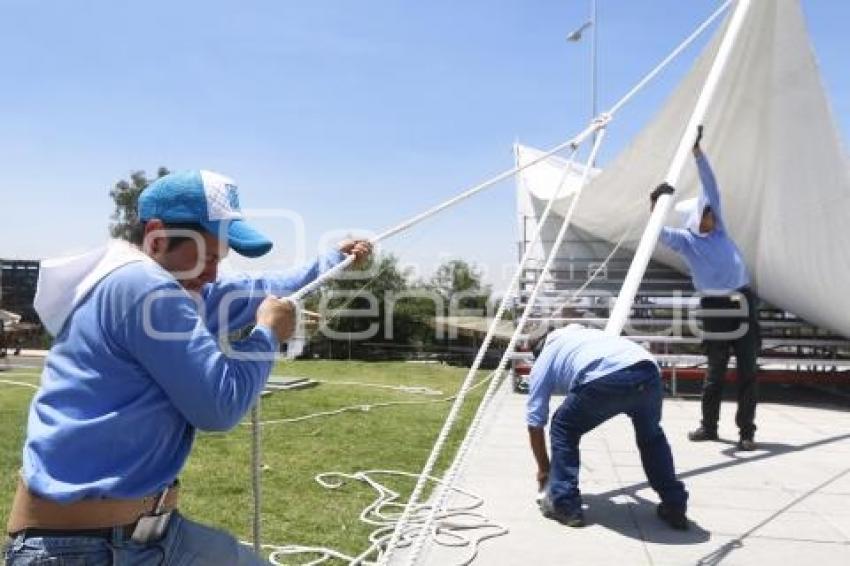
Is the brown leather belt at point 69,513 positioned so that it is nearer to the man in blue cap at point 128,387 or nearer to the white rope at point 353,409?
the man in blue cap at point 128,387

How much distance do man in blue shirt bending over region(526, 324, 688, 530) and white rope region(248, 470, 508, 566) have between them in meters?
0.39

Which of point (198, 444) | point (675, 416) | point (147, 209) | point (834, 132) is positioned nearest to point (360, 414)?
point (198, 444)

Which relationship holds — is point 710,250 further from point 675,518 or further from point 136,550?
point 136,550

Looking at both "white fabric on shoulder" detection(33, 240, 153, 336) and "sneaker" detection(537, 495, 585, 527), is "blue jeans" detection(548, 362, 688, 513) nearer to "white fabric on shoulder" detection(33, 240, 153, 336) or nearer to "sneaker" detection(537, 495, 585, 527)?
"sneaker" detection(537, 495, 585, 527)

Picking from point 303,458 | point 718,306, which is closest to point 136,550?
point 303,458

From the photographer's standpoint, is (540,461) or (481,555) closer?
(481,555)

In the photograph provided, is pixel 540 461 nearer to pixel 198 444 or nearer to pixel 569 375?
pixel 569 375

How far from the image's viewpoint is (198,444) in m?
5.72

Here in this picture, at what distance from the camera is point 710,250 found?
20.5 feet

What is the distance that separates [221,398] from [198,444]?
439 centimetres

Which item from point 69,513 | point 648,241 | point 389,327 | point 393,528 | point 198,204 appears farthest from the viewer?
point 389,327

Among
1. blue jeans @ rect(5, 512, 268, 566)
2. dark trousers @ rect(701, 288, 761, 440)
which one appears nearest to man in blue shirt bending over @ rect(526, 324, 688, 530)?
dark trousers @ rect(701, 288, 761, 440)

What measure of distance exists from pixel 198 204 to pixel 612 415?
9.36 ft

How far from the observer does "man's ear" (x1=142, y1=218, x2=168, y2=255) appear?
1.72 metres
